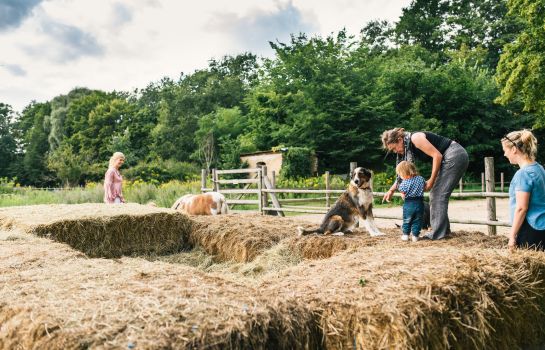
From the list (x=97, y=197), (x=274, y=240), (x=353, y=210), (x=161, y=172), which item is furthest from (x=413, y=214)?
(x=161, y=172)

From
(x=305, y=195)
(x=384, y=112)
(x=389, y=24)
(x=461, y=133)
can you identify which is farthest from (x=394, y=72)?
(x=389, y=24)

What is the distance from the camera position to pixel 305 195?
17.8m

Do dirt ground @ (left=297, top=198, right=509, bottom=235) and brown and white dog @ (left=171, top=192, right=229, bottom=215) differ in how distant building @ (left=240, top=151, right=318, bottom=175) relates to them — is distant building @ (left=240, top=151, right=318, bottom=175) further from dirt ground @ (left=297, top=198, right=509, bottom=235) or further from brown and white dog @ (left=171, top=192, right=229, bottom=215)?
brown and white dog @ (left=171, top=192, right=229, bottom=215)

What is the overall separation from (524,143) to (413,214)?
1.58 m

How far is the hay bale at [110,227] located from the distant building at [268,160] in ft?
57.5

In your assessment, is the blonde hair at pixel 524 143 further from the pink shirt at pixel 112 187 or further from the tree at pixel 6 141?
the tree at pixel 6 141

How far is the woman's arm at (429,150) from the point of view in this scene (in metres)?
5.10

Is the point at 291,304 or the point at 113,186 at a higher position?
the point at 113,186

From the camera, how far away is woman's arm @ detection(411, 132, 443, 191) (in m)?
5.10

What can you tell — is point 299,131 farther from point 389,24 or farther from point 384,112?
point 389,24

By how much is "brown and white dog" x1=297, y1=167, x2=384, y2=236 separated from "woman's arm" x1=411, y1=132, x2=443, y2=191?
828mm

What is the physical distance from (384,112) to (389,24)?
78.1 feet

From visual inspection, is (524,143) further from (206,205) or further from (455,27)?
(455,27)

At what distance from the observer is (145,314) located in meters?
2.12
